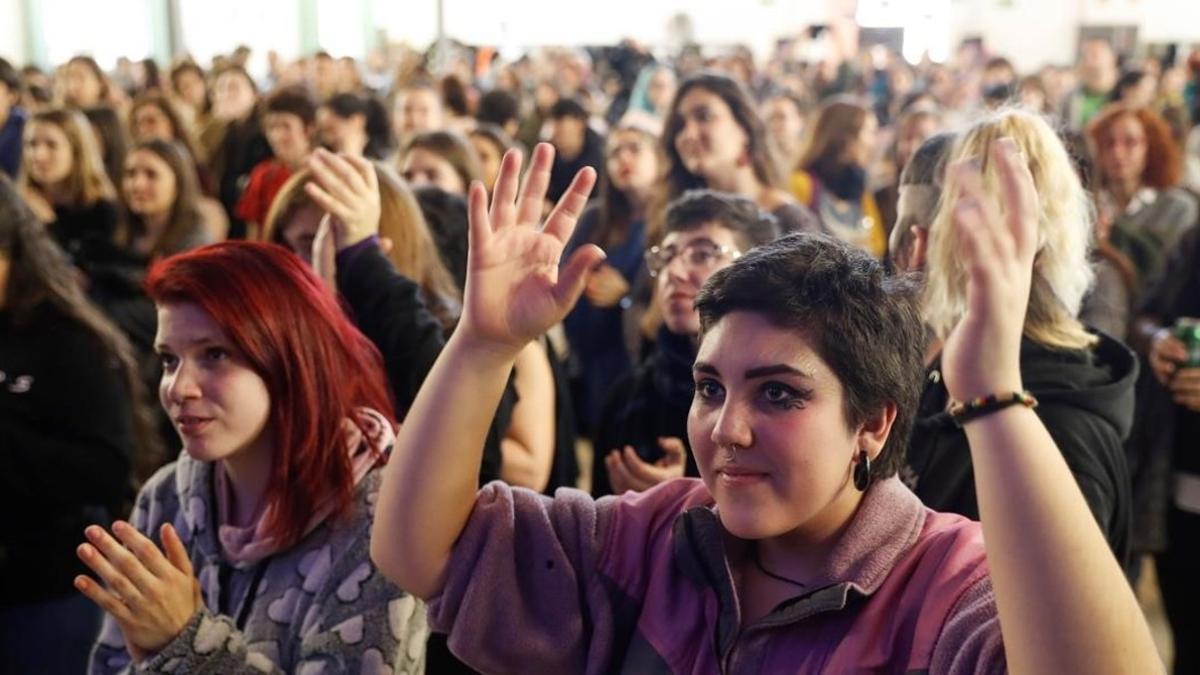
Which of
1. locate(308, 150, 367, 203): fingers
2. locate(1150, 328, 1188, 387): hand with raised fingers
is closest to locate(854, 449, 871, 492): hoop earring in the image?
locate(308, 150, 367, 203): fingers

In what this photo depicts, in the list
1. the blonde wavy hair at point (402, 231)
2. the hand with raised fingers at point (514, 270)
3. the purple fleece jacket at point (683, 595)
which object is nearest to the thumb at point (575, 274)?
the hand with raised fingers at point (514, 270)

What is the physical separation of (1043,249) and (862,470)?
0.78 metres

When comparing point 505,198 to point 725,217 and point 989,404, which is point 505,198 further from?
point 725,217

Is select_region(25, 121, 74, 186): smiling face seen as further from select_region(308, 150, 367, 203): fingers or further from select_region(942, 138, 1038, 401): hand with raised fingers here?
select_region(942, 138, 1038, 401): hand with raised fingers

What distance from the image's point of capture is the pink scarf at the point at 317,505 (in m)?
1.79

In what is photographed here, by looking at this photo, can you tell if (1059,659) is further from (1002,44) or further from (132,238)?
(1002,44)

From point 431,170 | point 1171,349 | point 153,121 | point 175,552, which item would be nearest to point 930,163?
point 1171,349

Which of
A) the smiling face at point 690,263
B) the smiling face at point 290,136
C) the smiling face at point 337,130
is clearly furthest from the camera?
the smiling face at point 337,130

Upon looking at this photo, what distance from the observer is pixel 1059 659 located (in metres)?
1.00

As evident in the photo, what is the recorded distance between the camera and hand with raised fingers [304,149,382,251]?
230 cm

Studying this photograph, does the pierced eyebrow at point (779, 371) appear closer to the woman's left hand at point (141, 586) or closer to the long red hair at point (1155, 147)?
the woman's left hand at point (141, 586)

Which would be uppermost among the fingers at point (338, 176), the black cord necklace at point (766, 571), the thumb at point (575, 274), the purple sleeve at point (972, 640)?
the thumb at point (575, 274)

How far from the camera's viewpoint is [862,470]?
1.28 m

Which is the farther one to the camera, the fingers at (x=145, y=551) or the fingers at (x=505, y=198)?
the fingers at (x=145, y=551)
